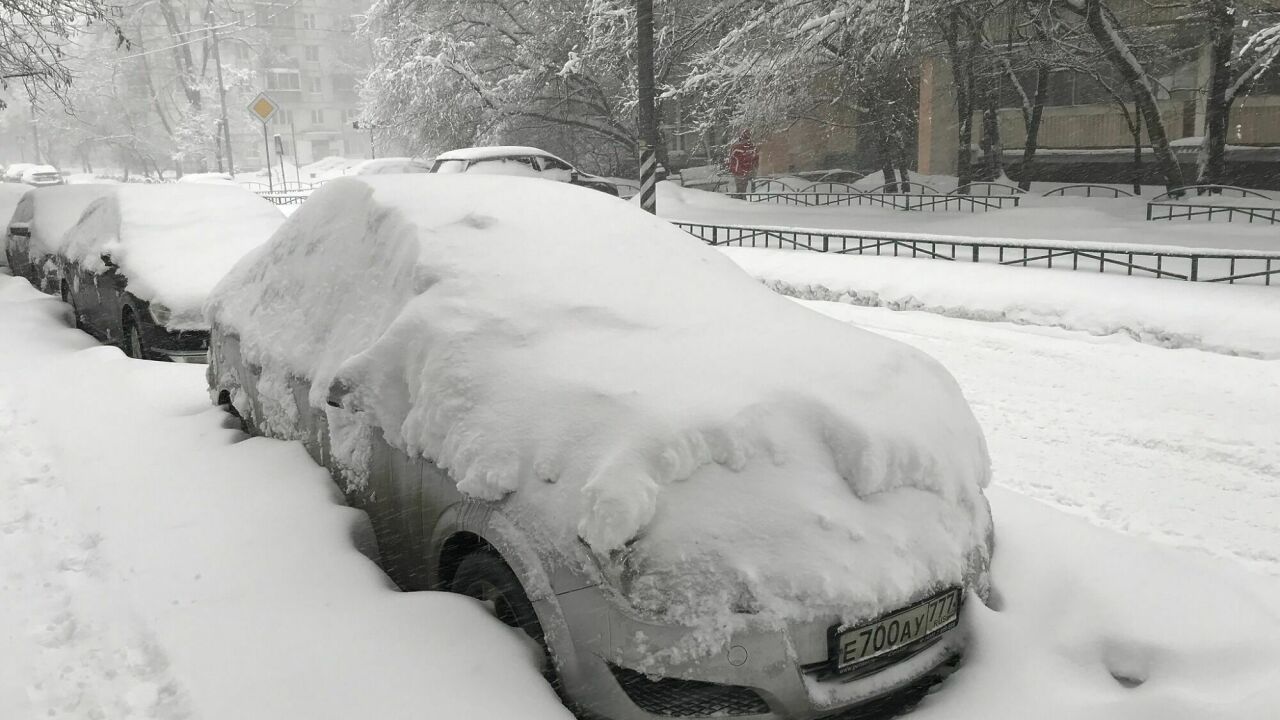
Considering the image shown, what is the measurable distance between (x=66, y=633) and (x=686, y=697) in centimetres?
238

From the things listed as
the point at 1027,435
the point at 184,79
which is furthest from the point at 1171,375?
the point at 184,79

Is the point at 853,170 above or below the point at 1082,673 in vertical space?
above

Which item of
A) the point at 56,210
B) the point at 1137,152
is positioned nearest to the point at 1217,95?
the point at 1137,152

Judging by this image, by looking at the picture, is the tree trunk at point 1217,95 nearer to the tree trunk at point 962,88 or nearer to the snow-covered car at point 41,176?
the tree trunk at point 962,88

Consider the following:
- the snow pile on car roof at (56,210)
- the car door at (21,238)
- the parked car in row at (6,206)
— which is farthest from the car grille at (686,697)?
the parked car in row at (6,206)

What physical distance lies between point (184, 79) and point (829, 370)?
61046mm

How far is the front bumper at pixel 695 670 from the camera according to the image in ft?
9.09

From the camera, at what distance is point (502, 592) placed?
10.5 feet

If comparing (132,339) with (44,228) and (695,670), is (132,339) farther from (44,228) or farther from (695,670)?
(695,670)

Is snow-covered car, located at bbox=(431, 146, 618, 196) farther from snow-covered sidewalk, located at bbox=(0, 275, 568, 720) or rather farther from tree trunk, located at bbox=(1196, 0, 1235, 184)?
snow-covered sidewalk, located at bbox=(0, 275, 568, 720)

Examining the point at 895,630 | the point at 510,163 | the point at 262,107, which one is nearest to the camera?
the point at 895,630

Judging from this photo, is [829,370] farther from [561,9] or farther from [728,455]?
[561,9]

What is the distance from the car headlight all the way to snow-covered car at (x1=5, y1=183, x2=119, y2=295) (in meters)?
3.62

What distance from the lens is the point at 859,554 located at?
9.50ft
